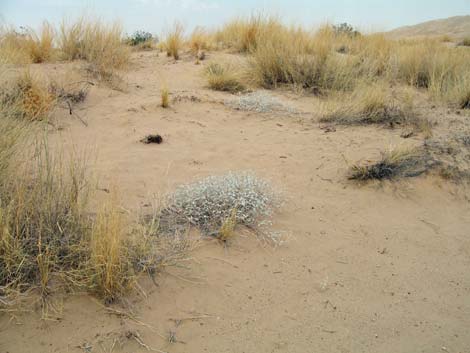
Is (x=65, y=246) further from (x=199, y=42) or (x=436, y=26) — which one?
(x=436, y=26)

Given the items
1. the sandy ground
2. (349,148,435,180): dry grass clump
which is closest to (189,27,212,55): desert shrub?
the sandy ground

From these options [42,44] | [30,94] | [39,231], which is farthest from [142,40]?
[39,231]

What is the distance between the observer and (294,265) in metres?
2.54

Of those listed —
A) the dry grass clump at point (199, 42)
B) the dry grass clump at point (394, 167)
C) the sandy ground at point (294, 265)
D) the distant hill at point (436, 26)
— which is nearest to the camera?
the sandy ground at point (294, 265)

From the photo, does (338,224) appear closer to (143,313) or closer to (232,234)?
(232,234)

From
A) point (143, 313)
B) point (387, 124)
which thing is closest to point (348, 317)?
point (143, 313)

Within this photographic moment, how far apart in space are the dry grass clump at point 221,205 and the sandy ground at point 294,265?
0.14m

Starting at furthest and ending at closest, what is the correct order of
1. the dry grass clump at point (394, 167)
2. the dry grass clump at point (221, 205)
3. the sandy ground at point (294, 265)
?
the dry grass clump at point (394, 167)
the dry grass clump at point (221, 205)
the sandy ground at point (294, 265)

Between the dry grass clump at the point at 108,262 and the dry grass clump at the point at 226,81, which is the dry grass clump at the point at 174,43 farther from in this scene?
the dry grass clump at the point at 108,262

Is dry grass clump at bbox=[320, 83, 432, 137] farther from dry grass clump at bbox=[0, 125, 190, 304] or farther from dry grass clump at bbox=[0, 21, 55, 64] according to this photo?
dry grass clump at bbox=[0, 21, 55, 64]

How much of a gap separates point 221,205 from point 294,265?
25.4 inches

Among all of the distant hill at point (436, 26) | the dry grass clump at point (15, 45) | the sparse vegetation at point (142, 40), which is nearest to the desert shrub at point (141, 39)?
the sparse vegetation at point (142, 40)

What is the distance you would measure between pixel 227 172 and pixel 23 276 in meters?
1.89

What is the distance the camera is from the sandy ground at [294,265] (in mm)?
1978
